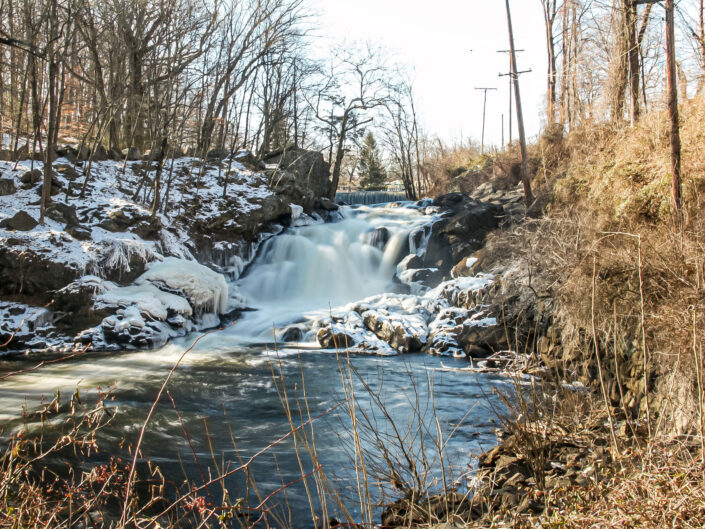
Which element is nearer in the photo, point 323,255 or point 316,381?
point 316,381

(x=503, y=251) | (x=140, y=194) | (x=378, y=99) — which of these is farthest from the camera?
(x=378, y=99)

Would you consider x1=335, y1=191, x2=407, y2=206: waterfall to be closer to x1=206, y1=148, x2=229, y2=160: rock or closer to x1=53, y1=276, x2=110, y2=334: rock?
x1=206, y1=148, x2=229, y2=160: rock

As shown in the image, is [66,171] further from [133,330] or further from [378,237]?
[378,237]

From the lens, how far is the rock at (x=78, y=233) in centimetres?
1270

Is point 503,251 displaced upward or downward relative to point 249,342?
upward

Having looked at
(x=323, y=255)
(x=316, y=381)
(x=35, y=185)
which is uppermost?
(x=35, y=185)

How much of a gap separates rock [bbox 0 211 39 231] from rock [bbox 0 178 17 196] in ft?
4.94

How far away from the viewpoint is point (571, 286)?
698 centimetres

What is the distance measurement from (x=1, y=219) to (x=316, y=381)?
9.40m

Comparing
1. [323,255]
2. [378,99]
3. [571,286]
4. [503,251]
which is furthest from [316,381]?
[378,99]

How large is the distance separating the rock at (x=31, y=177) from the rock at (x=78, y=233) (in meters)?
2.31

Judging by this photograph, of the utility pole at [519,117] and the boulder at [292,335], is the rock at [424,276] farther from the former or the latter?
the boulder at [292,335]

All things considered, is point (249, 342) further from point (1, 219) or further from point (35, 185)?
point (35, 185)

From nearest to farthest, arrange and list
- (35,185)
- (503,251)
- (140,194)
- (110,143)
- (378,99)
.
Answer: (503,251) < (35,185) < (140,194) < (110,143) < (378,99)
